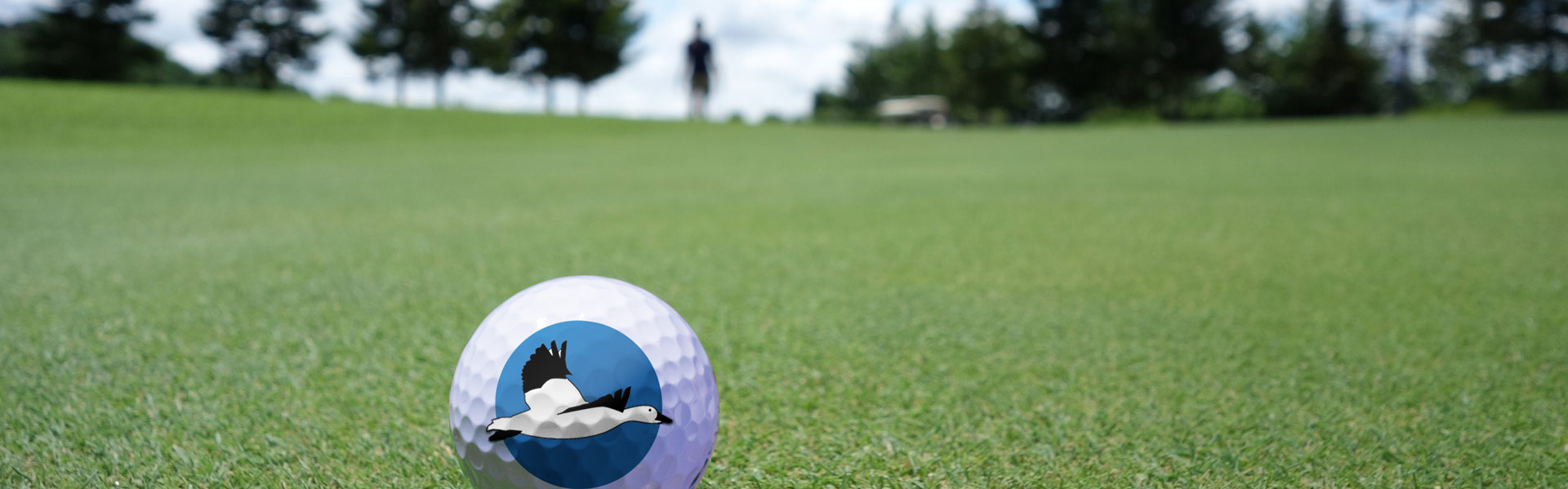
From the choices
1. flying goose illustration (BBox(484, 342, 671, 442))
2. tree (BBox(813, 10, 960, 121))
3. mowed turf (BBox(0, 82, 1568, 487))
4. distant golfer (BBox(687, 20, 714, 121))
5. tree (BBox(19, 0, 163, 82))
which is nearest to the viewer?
flying goose illustration (BBox(484, 342, 671, 442))

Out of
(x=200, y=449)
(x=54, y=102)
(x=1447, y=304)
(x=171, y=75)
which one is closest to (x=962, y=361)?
(x=200, y=449)

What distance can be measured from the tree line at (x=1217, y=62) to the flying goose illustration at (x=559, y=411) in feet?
113

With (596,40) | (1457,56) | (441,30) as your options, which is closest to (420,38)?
(441,30)

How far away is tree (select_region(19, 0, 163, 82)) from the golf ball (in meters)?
48.0

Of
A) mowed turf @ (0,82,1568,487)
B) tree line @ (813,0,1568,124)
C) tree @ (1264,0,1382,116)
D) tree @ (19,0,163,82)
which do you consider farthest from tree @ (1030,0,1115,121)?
tree @ (19,0,163,82)

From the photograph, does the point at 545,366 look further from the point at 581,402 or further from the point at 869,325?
the point at 869,325

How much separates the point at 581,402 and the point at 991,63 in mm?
45234

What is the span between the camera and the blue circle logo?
45.7 inches

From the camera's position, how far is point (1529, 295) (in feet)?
9.14

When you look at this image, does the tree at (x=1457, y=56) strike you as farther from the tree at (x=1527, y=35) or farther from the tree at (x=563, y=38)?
the tree at (x=563, y=38)

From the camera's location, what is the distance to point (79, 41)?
37594mm

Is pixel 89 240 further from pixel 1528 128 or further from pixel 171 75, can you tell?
pixel 171 75

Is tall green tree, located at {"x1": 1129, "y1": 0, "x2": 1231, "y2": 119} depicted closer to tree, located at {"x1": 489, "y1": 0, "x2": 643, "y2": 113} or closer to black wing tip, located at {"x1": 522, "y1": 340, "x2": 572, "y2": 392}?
tree, located at {"x1": 489, "y1": 0, "x2": 643, "y2": 113}

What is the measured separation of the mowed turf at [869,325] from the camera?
150 cm
